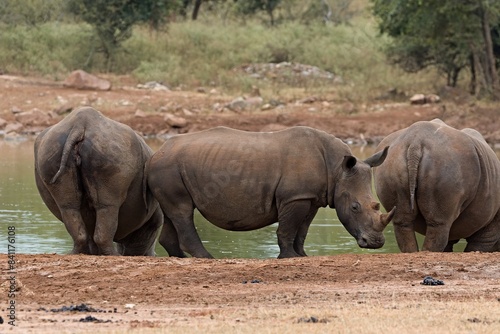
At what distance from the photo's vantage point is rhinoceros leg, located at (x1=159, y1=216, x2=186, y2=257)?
13664 mm

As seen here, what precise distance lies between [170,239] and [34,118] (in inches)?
854

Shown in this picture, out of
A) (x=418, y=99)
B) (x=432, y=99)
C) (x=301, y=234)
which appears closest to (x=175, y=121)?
(x=418, y=99)

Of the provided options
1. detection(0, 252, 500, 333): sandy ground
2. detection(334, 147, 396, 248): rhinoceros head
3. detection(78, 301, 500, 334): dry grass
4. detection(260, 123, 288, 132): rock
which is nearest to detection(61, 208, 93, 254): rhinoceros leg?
detection(0, 252, 500, 333): sandy ground

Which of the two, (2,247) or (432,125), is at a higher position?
(432,125)

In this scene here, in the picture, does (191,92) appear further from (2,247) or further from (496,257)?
(496,257)

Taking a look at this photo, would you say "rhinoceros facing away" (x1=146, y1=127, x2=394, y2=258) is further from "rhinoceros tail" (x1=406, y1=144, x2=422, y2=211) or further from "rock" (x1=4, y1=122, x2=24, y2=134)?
"rock" (x1=4, y1=122, x2=24, y2=134)

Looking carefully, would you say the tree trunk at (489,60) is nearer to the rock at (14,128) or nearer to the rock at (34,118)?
the rock at (34,118)

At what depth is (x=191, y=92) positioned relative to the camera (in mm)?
39250

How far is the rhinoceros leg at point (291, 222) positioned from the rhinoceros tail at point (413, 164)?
114 centimetres

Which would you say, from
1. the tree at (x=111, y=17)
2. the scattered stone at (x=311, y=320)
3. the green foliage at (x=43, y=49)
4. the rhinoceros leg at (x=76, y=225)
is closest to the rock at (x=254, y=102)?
the green foliage at (x=43, y=49)

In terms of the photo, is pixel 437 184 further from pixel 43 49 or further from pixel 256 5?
pixel 256 5

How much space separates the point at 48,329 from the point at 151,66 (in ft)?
112

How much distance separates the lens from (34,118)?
34.6m

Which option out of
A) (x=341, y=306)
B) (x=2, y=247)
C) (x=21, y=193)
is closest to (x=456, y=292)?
(x=341, y=306)
